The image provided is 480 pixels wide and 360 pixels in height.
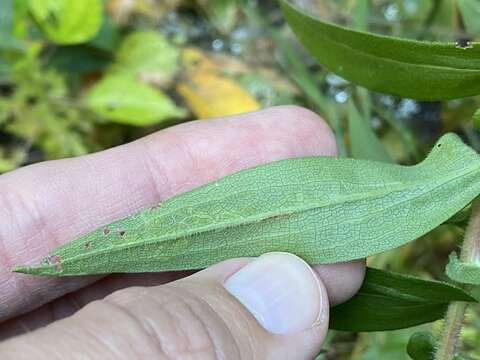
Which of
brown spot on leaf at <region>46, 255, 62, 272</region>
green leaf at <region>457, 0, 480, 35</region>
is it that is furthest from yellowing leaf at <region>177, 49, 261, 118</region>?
brown spot on leaf at <region>46, 255, 62, 272</region>

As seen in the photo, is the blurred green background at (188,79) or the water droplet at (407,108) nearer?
the blurred green background at (188,79)

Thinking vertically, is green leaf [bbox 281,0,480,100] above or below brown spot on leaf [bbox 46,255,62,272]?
above

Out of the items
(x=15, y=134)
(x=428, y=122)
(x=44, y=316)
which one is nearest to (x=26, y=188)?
(x=44, y=316)

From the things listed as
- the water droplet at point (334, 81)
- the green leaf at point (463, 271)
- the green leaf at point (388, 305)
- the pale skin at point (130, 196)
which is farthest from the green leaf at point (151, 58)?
the green leaf at point (463, 271)

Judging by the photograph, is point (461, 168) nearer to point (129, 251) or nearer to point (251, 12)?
point (129, 251)

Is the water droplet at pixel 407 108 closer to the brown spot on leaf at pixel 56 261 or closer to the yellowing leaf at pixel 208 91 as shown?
the yellowing leaf at pixel 208 91

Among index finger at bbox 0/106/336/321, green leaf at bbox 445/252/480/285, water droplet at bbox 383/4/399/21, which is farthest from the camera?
water droplet at bbox 383/4/399/21

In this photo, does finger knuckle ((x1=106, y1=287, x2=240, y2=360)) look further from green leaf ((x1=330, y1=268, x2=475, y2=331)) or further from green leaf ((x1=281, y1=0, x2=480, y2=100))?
green leaf ((x1=281, y1=0, x2=480, y2=100))
